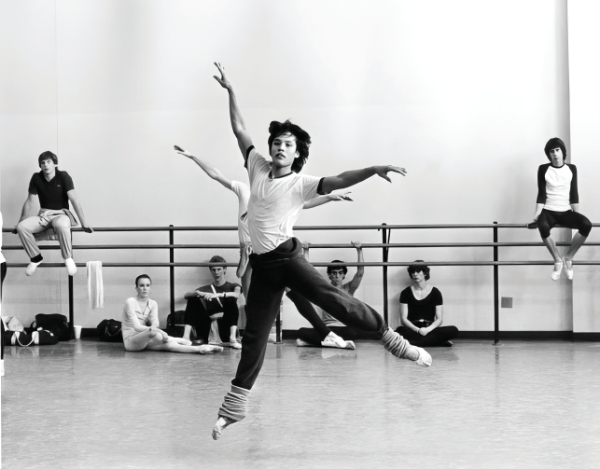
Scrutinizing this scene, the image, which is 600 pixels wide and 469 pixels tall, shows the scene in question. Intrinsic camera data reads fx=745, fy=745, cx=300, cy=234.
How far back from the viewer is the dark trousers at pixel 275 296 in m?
3.36

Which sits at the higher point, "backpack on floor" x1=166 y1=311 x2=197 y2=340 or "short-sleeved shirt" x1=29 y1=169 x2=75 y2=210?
"short-sleeved shirt" x1=29 y1=169 x2=75 y2=210

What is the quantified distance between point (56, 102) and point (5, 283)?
2.02 m

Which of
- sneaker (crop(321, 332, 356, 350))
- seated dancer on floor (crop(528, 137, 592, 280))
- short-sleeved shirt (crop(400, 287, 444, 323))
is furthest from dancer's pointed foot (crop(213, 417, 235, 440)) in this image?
seated dancer on floor (crop(528, 137, 592, 280))

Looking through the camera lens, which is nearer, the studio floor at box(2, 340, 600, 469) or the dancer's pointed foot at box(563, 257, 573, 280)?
the studio floor at box(2, 340, 600, 469)

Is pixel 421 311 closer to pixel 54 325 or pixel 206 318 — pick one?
pixel 206 318

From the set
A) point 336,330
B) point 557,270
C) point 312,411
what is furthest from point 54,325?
point 557,270

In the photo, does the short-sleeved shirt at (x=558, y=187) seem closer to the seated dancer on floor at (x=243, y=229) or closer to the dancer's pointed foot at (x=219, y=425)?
the seated dancer on floor at (x=243, y=229)

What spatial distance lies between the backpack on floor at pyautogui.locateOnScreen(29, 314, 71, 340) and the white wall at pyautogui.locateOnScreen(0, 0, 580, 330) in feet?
0.90

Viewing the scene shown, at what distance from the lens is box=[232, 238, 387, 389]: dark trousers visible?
11.0 ft

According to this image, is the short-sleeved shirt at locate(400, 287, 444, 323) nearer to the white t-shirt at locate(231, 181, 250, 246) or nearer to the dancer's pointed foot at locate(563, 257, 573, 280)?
the dancer's pointed foot at locate(563, 257, 573, 280)

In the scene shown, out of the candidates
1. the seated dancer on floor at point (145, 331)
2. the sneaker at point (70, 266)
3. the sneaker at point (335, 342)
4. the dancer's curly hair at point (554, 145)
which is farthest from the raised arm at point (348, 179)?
the sneaker at point (70, 266)

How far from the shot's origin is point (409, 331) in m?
7.12

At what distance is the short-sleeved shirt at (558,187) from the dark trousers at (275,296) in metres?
4.12

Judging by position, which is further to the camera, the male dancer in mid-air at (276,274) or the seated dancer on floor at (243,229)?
the seated dancer on floor at (243,229)
